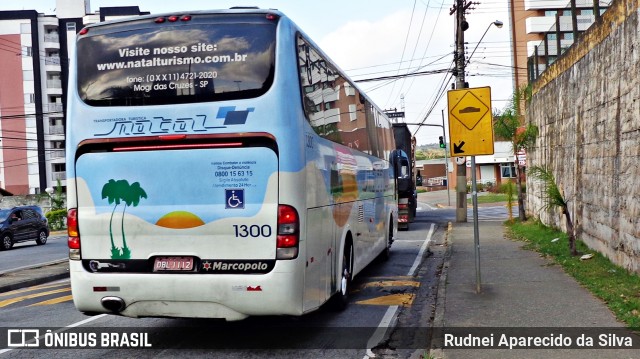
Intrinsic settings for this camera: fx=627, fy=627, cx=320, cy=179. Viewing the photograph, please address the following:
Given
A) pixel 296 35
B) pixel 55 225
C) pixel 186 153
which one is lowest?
pixel 55 225

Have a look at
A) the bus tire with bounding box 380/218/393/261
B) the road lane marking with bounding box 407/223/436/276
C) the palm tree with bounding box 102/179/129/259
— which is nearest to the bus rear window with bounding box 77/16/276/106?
the palm tree with bounding box 102/179/129/259

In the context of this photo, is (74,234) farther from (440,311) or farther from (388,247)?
(388,247)

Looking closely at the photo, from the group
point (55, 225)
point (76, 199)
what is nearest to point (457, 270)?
point (76, 199)

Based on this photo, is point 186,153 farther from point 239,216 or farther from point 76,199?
point 76,199

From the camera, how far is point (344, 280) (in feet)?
29.5

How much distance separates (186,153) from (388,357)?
3048 millimetres

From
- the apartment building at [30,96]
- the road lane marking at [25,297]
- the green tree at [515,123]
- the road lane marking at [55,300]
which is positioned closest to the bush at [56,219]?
the apartment building at [30,96]

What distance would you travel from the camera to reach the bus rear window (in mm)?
6621

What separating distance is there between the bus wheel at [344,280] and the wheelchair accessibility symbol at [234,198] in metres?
2.59

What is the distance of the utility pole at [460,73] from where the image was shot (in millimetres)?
26688

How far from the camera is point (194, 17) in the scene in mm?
6840

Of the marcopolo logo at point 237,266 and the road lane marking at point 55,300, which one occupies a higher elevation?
the marcopolo logo at point 237,266

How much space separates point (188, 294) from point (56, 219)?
39955mm

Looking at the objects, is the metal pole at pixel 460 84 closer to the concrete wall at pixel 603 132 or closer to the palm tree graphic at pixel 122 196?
the concrete wall at pixel 603 132
